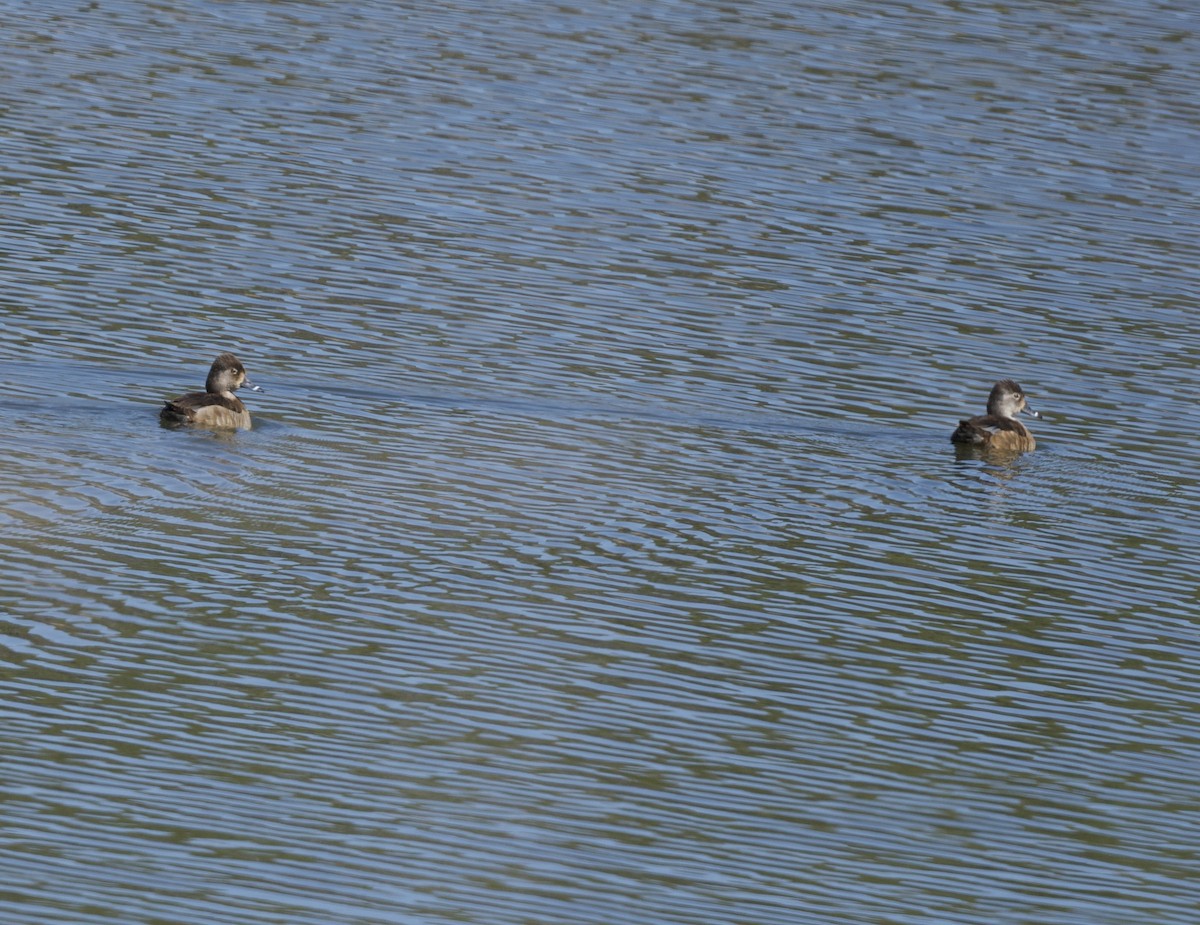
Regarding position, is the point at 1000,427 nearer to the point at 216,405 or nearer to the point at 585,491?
the point at 585,491

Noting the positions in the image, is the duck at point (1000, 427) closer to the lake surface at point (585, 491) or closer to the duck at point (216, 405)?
the lake surface at point (585, 491)

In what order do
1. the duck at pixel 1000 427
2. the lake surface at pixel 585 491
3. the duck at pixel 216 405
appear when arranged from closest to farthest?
the lake surface at pixel 585 491, the duck at pixel 216 405, the duck at pixel 1000 427

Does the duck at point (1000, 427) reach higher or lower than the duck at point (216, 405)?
higher

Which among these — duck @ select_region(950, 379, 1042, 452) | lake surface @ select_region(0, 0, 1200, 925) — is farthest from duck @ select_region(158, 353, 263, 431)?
duck @ select_region(950, 379, 1042, 452)

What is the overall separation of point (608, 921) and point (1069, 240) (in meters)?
19.6

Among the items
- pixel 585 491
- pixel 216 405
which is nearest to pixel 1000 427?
pixel 585 491

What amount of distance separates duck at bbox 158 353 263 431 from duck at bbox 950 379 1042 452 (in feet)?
20.3

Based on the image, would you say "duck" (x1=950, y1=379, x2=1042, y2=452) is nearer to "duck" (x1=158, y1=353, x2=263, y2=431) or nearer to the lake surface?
the lake surface

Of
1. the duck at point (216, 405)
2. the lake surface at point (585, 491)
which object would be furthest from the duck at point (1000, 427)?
the duck at point (216, 405)

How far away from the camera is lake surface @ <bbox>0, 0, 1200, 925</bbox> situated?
12.9 metres

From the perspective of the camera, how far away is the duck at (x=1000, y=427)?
71.3 ft

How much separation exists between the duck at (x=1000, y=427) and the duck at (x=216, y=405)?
620 cm

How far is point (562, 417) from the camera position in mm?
21812

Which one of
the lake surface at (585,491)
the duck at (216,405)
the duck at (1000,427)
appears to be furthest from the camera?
the duck at (1000,427)
